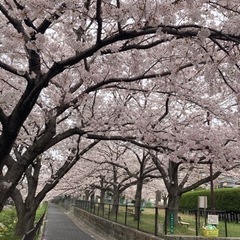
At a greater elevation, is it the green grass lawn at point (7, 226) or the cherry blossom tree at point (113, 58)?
the cherry blossom tree at point (113, 58)

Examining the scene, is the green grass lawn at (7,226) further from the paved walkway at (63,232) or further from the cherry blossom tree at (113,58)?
the cherry blossom tree at (113,58)

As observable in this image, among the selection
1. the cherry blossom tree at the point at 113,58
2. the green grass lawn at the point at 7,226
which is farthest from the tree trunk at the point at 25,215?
the cherry blossom tree at the point at 113,58

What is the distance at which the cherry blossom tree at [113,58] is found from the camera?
14.1 ft

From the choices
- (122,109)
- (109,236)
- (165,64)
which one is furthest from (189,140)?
(109,236)

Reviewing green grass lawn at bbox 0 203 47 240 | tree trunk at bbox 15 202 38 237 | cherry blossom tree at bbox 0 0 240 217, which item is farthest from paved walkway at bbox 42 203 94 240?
cherry blossom tree at bbox 0 0 240 217

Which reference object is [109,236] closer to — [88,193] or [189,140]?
[189,140]

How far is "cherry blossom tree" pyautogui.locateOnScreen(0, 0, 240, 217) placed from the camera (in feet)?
14.1

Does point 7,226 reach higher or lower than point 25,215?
lower

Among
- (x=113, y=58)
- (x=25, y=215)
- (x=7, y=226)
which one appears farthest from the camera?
(x=7, y=226)

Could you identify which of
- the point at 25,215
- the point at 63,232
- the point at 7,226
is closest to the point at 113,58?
the point at 25,215

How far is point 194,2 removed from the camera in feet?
14.2

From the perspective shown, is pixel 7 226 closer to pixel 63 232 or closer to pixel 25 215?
pixel 25 215

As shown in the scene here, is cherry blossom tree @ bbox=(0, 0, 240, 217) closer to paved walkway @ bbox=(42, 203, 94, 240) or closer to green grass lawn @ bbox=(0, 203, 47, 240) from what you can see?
green grass lawn @ bbox=(0, 203, 47, 240)

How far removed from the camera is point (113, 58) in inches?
255
